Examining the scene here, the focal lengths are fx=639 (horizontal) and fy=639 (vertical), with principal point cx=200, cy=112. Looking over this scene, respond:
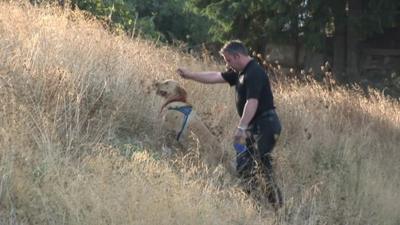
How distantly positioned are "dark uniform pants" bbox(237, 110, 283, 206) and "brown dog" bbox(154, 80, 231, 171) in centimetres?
27

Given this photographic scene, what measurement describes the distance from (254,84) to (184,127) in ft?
2.96

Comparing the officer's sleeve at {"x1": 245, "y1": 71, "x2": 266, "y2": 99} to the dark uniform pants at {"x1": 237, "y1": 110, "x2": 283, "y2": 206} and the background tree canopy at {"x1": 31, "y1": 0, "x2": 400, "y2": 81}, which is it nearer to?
the dark uniform pants at {"x1": 237, "y1": 110, "x2": 283, "y2": 206}

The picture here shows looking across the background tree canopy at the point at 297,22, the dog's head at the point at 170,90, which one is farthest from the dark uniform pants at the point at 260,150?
the background tree canopy at the point at 297,22

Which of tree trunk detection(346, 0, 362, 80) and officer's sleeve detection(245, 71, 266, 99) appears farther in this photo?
tree trunk detection(346, 0, 362, 80)

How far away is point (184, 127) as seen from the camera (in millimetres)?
6957

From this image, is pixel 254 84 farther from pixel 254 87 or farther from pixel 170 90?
pixel 170 90

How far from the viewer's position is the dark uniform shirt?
6723mm

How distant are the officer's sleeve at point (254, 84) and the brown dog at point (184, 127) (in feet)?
2.26

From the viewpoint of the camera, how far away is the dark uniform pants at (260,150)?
684 cm

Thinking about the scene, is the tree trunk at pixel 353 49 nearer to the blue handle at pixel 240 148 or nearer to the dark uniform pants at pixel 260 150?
the dark uniform pants at pixel 260 150

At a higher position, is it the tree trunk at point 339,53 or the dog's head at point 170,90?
the dog's head at point 170,90

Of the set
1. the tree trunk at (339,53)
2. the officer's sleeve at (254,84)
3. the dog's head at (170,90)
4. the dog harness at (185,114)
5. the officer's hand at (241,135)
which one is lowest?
the tree trunk at (339,53)

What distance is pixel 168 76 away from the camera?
962cm

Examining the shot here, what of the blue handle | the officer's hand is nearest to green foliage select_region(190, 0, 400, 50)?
the blue handle
